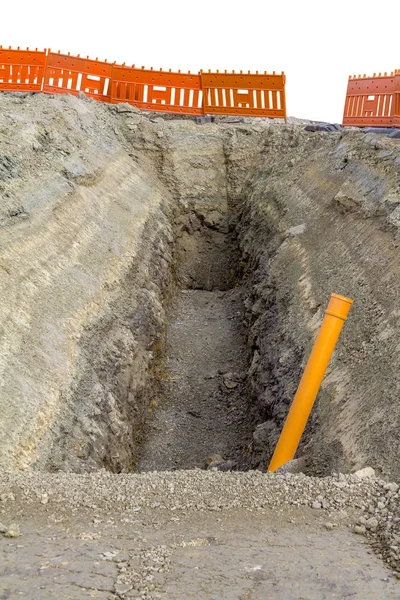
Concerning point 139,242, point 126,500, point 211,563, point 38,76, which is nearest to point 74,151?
point 139,242

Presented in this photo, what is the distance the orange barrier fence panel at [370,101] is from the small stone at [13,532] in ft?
42.2

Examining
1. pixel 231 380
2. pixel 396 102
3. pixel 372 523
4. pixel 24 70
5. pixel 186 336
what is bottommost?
pixel 231 380

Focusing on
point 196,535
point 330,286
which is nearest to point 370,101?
point 330,286

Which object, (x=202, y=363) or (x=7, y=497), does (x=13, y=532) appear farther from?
(x=202, y=363)

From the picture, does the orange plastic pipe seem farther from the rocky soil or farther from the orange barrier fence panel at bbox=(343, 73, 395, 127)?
the orange barrier fence panel at bbox=(343, 73, 395, 127)

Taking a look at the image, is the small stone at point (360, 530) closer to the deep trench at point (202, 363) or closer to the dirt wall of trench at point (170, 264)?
the dirt wall of trench at point (170, 264)

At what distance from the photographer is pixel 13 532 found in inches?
189

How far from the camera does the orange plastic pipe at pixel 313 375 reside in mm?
6938

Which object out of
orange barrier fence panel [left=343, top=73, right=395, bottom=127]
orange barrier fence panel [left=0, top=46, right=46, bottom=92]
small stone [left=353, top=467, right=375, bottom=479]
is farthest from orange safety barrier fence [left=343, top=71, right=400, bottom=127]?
small stone [left=353, top=467, right=375, bottom=479]

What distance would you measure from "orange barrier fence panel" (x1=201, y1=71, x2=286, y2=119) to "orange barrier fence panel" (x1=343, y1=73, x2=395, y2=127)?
1576mm

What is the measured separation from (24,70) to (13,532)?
13869 millimetres

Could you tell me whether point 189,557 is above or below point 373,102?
below

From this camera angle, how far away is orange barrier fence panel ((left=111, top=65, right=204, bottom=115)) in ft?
56.4

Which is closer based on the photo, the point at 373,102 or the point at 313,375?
the point at 313,375
